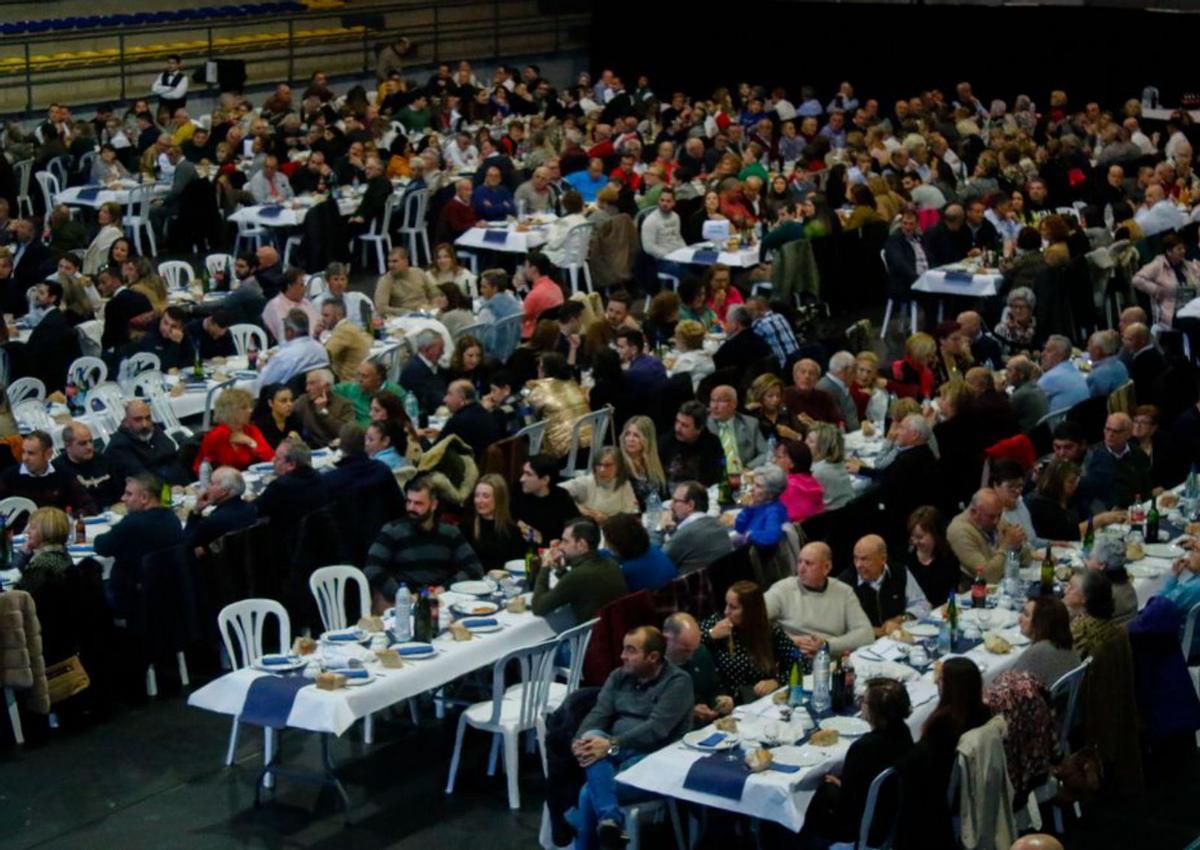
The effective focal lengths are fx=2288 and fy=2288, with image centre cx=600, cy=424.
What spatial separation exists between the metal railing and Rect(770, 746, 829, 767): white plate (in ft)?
53.8

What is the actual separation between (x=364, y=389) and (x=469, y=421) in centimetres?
89

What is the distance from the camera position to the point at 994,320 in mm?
16578

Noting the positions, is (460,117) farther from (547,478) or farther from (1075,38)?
(547,478)

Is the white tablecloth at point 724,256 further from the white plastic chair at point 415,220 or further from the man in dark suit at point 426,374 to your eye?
the man in dark suit at point 426,374

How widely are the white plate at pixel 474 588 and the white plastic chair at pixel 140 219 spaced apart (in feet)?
32.9

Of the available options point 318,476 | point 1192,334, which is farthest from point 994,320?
point 318,476

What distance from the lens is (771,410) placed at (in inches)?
500

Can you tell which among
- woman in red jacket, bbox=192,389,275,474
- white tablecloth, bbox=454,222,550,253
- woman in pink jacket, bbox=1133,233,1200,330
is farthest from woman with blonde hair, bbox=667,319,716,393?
white tablecloth, bbox=454,222,550,253

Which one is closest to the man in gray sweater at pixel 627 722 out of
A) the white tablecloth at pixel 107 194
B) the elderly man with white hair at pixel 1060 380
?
the elderly man with white hair at pixel 1060 380

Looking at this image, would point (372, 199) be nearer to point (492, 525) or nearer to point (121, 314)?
point (121, 314)

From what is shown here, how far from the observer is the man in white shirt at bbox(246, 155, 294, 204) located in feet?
63.4

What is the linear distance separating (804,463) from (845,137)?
13.2 metres

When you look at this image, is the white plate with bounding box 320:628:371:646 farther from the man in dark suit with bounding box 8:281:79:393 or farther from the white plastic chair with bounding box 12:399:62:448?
the man in dark suit with bounding box 8:281:79:393

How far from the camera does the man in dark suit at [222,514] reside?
10672mm
